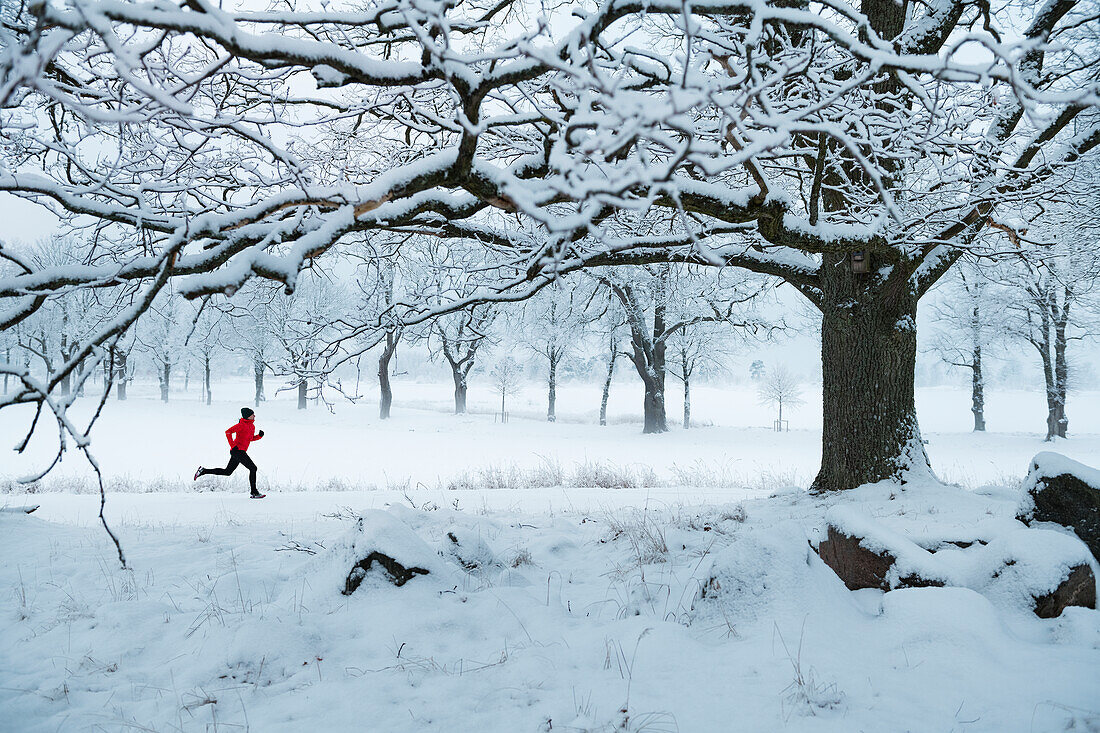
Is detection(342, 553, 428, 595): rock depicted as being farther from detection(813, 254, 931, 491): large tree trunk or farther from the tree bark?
the tree bark

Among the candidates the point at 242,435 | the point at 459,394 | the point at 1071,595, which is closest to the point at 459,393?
the point at 459,394

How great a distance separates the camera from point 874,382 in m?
6.17

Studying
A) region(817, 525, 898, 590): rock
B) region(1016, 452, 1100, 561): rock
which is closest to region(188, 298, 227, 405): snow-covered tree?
region(817, 525, 898, 590): rock

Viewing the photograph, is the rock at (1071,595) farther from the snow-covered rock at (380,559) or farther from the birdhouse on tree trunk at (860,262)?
the birdhouse on tree trunk at (860,262)

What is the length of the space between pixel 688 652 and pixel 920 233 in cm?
423

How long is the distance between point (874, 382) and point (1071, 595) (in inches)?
138

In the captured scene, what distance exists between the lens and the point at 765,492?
920cm

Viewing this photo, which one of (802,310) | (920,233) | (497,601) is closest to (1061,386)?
(802,310)

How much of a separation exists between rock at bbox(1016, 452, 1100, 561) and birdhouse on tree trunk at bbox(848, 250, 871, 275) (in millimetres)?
2891

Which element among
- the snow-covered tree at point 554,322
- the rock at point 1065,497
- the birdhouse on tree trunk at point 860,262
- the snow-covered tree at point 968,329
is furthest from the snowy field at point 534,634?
the snow-covered tree at point 968,329

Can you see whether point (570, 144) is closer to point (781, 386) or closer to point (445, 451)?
point (445, 451)

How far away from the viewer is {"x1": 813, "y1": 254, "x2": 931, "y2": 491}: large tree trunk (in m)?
6.13

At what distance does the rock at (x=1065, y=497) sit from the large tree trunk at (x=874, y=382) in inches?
91.4

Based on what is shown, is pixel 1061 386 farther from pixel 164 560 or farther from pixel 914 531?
pixel 164 560
